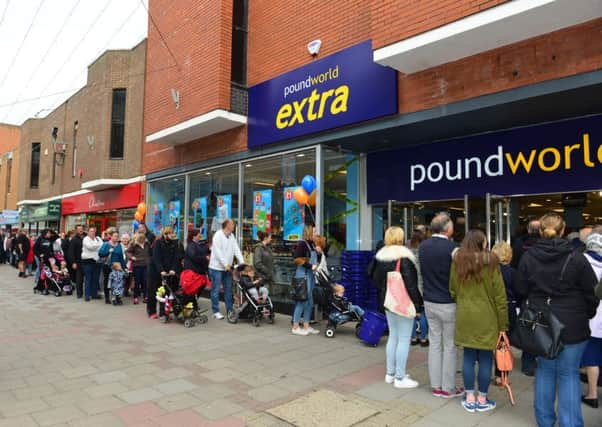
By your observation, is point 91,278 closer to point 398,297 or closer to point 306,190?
point 306,190

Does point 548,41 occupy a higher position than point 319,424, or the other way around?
point 548,41

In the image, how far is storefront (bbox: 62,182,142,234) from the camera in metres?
16.8

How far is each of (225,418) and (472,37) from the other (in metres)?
5.69

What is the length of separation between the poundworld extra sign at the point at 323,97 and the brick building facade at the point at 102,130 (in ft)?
26.7

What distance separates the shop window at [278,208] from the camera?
9516 mm

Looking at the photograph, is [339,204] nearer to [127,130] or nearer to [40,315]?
[40,315]

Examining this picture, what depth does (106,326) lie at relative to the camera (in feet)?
26.2

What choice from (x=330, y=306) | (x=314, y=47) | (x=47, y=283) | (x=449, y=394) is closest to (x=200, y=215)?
(x=47, y=283)

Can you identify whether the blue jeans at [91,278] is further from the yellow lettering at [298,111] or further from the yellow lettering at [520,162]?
the yellow lettering at [520,162]

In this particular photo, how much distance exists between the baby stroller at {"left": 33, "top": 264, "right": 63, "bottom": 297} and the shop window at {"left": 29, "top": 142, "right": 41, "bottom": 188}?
67.7 ft

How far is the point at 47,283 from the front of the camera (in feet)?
39.8

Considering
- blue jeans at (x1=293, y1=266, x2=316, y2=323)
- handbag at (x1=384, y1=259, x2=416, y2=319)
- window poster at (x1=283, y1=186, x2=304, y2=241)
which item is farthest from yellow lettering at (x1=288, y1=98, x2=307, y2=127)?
handbag at (x1=384, y1=259, x2=416, y2=319)

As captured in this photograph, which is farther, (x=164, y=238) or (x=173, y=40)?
(x=173, y=40)

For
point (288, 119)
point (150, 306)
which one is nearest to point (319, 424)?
point (150, 306)
